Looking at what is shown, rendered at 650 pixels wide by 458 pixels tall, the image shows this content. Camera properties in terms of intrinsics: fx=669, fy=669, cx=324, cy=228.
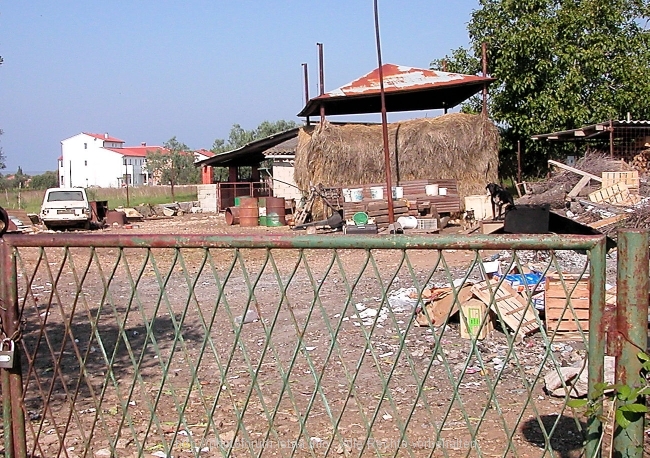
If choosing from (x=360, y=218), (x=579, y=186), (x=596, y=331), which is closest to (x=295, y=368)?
(x=596, y=331)

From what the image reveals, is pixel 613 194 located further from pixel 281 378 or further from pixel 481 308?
pixel 281 378

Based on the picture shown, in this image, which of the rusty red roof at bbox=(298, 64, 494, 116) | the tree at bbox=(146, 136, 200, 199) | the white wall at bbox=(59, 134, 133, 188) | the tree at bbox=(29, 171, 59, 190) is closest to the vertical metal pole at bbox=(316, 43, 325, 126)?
the rusty red roof at bbox=(298, 64, 494, 116)

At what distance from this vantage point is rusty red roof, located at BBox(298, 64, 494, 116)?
64.5 feet

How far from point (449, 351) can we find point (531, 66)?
2113 centimetres

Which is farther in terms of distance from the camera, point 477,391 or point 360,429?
point 477,391

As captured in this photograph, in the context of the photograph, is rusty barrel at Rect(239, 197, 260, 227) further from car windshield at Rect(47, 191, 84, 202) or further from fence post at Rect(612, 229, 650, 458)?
fence post at Rect(612, 229, 650, 458)

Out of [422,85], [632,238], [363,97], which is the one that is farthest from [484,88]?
[632,238]

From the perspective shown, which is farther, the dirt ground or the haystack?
the haystack

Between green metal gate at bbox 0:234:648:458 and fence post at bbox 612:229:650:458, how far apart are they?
17mm

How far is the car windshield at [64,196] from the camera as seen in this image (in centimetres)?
2319

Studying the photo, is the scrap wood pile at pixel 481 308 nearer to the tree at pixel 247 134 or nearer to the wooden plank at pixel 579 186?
the wooden plank at pixel 579 186

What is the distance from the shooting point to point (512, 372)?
5570mm

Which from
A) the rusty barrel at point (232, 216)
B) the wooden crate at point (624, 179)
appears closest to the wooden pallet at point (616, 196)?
the wooden crate at point (624, 179)

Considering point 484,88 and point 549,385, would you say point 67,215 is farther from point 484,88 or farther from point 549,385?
point 549,385
